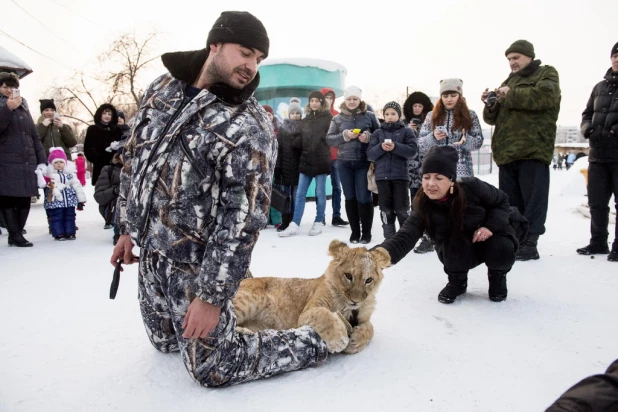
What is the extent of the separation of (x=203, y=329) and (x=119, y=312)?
176cm

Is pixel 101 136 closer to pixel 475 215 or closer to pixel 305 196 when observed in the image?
pixel 305 196

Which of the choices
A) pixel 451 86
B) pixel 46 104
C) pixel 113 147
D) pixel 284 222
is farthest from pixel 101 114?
pixel 451 86

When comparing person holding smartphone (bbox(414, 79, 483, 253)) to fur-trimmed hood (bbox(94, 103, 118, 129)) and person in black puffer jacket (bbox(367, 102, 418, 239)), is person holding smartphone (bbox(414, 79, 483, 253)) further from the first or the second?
fur-trimmed hood (bbox(94, 103, 118, 129))

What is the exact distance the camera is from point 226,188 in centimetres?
207

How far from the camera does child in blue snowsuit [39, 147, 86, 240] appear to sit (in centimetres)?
666

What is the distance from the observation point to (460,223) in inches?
134

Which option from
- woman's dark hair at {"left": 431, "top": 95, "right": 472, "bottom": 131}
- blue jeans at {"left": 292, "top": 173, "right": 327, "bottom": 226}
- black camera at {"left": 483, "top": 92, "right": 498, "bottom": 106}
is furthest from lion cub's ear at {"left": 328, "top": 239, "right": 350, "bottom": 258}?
blue jeans at {"left": 292, "top": 173, "right": 327, "bottom": 226}

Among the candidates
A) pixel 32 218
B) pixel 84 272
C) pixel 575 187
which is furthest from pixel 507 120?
pixel 32 218

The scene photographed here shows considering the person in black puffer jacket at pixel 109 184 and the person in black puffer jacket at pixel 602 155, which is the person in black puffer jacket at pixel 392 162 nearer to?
the person in black puffer jacket at pixel 602 155

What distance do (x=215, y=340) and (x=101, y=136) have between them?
6.29 metres

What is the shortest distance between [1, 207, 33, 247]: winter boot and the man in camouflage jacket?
16.2 ft

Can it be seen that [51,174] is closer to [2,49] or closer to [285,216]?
[285,216]

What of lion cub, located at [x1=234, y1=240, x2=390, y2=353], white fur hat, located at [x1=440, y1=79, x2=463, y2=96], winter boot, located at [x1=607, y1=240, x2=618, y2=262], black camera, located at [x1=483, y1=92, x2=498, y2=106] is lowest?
winter boot, located at [x1=607, y1=240, x2=618, y2=262]

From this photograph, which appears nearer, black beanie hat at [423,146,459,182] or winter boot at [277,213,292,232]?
black beanie hat at [423,146,459,182]
